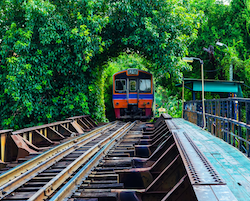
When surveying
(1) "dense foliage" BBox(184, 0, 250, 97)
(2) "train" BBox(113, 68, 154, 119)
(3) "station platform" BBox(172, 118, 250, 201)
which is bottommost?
(3) "station platform" BBox(172, 118, 250, 201)

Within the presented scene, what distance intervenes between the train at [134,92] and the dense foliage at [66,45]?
2.84 m

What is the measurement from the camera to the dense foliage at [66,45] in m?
10.6

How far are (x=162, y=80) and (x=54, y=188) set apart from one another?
19.5 meters

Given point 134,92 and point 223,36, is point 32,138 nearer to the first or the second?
point 134,92

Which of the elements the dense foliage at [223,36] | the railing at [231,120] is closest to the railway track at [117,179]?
the railing at [231,120]

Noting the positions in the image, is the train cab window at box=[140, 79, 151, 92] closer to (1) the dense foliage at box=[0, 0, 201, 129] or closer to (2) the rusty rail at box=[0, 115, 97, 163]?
(1) the dense foliage at box=[0, 0, 201, 129]

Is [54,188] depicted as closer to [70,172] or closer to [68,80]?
[70,172]

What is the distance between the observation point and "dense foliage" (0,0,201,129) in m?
10.6

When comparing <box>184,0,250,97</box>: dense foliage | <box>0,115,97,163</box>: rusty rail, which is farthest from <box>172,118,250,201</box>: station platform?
<box>184,0,250,97</box>: dense foliage

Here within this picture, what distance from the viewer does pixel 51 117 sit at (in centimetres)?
1163

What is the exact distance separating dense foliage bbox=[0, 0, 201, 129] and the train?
2.84 meters

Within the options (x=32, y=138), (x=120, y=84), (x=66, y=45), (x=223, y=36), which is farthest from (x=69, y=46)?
(x=223, y=36)

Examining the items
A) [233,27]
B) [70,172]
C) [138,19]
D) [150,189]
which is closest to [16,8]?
[138,19]

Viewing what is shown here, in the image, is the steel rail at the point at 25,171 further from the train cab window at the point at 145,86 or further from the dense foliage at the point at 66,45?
the train cab window at the point at 145,86
